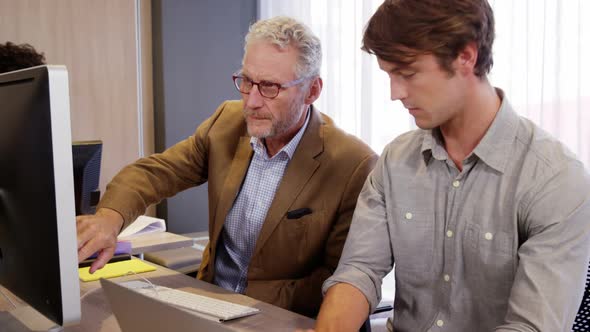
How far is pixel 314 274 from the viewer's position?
1788mm

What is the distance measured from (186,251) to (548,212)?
201cm

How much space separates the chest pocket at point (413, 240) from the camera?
4.41ft

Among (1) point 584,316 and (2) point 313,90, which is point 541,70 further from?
(1) point 584,316

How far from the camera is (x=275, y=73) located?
181cm

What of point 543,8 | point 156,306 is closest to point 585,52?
point 543,8

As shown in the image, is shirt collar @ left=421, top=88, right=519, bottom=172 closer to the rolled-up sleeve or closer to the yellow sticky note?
the rolled-up sleeve

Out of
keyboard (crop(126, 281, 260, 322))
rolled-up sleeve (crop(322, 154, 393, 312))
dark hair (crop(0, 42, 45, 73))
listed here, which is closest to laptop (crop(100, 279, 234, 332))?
keyboard (crop(126, 281, 260, 322))

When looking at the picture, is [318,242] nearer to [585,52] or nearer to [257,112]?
[257,112]

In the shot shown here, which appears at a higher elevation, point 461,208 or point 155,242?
point 461,208

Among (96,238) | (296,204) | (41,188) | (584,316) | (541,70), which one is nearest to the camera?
(41,188)

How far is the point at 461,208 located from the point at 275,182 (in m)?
0.73

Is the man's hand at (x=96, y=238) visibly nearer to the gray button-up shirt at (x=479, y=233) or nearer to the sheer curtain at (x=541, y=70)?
the gray button-up shirt at (x=479, y=233)

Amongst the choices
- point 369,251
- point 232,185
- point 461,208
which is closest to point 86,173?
point 232,185

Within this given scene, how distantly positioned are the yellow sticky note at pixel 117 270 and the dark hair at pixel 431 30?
0.94m
